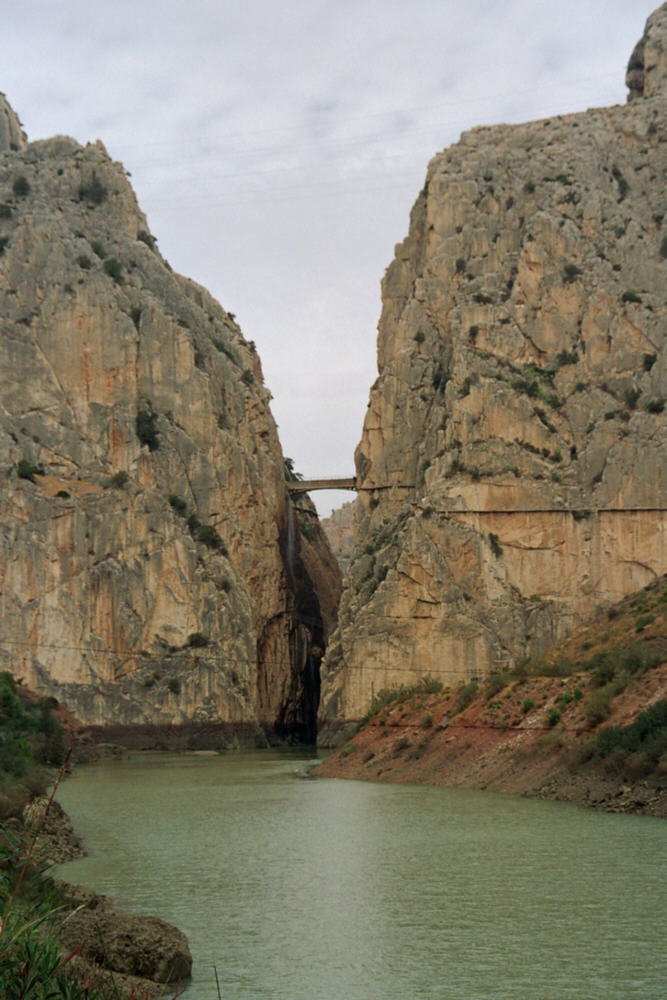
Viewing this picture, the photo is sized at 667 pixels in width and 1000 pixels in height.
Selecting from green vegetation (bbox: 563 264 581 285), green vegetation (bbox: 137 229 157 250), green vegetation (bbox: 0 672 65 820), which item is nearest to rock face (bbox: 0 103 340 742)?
green vegetation (bbox: 137 229 157 250)

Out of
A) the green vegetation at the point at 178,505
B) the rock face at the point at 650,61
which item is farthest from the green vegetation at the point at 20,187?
the rock face at the point at 650,61

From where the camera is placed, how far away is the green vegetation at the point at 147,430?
90.0m

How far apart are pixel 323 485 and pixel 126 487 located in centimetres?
2039

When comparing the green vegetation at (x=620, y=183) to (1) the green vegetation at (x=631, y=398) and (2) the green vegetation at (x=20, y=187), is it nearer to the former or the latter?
(1) the green vegetation at (x=631, y=398)

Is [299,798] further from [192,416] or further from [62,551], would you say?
[192,416]

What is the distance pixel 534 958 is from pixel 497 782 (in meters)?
24.4

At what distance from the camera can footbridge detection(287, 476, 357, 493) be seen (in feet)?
327

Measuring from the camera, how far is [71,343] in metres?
90.4

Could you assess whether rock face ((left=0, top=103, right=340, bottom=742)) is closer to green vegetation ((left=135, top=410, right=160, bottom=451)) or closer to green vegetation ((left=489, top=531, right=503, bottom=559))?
green vegetation ((left=135, top=410, right=160, bottom=451))

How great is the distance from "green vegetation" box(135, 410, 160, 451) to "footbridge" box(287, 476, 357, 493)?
645 inches

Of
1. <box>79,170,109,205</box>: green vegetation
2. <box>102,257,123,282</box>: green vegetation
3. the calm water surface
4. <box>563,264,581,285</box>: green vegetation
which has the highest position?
<box>79,170,109,205</box>: green vegetation

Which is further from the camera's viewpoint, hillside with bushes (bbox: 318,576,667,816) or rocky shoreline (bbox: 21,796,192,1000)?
hillside with bushes (bbox: 318,576,667,816)

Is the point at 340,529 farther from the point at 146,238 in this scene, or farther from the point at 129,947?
the point at 129,947

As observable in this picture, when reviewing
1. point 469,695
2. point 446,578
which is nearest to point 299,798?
point 469,695
